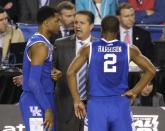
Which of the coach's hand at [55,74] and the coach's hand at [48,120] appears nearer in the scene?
the coach's hand at [48,120]

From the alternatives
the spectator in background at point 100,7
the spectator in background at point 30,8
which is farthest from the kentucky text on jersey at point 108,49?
the spectator in background at point 30,8

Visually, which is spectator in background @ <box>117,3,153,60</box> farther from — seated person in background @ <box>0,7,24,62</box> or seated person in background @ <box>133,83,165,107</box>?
seated person in background @ <box>0,7,24,62</box>

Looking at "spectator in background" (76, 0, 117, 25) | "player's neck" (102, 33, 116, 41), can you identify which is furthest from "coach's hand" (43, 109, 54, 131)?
"spectator in background" (76, 0, 117, 25)

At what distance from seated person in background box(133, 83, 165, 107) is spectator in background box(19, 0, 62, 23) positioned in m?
2.90

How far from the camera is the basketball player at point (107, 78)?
662 centimetres

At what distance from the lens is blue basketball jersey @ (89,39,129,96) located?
661 cm

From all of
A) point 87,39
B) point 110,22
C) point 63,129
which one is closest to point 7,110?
point 63,129

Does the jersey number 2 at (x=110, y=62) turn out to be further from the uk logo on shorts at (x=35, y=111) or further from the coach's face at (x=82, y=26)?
the coach's face at (x=82, y=26)

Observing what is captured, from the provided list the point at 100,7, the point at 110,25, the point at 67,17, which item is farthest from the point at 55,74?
the point at 100,7

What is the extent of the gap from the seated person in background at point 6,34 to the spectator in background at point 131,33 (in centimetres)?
154

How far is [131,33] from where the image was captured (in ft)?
31.7

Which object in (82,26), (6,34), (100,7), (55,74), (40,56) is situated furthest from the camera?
(100,7)

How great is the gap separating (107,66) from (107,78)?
0.13 meters

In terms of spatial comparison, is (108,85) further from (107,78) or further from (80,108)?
(80,108)
